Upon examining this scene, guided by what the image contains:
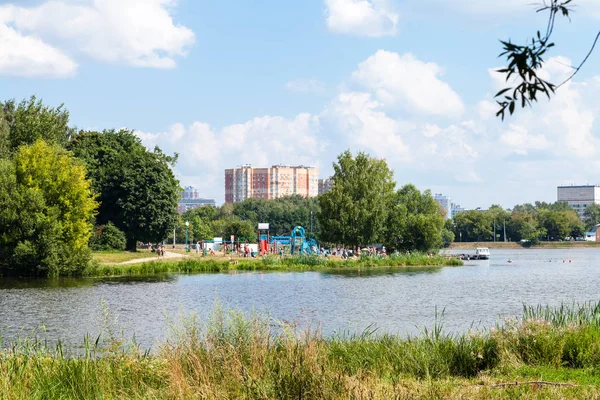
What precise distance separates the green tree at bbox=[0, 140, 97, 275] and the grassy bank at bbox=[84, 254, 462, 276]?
2.44 metres

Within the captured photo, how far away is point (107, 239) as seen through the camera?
2539 inches

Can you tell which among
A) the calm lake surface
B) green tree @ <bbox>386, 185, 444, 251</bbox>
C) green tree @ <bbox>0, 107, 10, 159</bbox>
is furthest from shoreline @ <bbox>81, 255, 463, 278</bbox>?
green tree @ <bbox>0, 107, 10, 159</bbox>

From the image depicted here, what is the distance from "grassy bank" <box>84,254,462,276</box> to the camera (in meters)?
52.4

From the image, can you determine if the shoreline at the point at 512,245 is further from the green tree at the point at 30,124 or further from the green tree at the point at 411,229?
the green tree at the point at 30,124

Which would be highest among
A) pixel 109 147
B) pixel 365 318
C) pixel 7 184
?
pixel 109 147

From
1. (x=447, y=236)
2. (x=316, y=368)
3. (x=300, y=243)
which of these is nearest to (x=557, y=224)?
(x=447, y=236)

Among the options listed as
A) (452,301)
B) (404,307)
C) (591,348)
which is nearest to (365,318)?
(404,307)

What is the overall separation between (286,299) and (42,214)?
1903cm

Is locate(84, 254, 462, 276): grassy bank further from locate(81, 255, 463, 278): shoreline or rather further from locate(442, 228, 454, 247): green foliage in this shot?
locate(442, 228, 454, 247): green foliage

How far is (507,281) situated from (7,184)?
33.4m

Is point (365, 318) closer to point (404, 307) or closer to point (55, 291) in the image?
point (404, 307)

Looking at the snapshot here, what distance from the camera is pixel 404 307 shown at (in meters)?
31.6

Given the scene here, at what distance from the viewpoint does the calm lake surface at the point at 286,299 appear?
24.9 metres

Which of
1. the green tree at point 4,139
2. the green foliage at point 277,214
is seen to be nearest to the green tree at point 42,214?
the green tree at point 4,139
